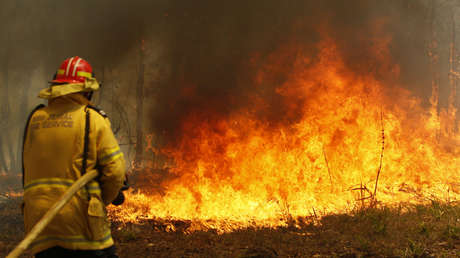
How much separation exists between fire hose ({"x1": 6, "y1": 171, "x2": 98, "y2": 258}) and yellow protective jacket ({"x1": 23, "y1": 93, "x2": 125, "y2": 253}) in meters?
0.09

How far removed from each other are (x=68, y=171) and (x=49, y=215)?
342mm

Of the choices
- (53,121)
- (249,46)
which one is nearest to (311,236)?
(53,121)

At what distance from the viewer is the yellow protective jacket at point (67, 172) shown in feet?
8.70

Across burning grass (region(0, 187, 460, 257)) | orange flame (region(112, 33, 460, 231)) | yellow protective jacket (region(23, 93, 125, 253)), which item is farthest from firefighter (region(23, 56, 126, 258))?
orange flame (region(112, 33, 460, 231))

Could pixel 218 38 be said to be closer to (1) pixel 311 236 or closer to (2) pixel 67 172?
(1) pixel 311 236

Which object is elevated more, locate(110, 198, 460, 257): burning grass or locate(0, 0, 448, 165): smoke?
locate(0, 0, 448, 165): smoke

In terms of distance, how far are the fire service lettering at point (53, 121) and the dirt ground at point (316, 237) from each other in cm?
311

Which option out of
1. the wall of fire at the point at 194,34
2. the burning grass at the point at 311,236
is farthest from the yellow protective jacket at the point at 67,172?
the wall of fire at the point at 194,34

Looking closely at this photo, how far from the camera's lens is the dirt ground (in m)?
4.99

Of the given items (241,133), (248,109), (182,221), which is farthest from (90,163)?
(248,109)

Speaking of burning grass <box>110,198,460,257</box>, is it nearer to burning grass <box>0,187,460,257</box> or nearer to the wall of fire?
burning grass <box>0,187,460,257</box>

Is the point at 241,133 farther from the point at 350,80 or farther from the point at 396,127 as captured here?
the point at 396,127

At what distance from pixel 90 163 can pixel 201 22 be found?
8292 millimetres

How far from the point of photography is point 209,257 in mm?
5062
